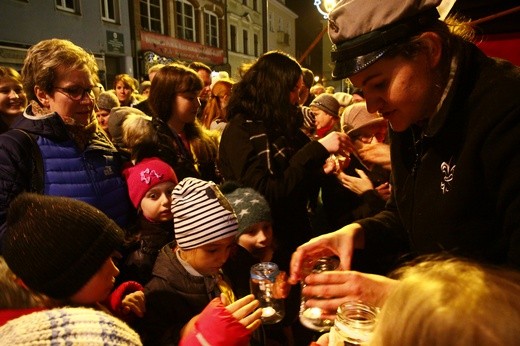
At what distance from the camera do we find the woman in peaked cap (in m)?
1.18

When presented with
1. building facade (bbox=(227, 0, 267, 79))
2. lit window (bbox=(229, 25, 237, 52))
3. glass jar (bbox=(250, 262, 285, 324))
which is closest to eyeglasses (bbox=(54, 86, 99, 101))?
glass jar (bbox=(250, 262, 285, 324))

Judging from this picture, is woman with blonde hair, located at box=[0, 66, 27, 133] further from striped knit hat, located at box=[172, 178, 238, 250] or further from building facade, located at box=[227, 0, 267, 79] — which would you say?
building facade, located at box=[227, 0, 267, 79]

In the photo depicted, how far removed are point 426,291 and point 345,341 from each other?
415 mm

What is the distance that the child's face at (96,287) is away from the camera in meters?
1.50

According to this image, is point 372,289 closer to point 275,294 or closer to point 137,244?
point 275,294

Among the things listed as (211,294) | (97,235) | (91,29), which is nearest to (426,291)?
(97,235)

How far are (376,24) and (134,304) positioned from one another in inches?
63.4

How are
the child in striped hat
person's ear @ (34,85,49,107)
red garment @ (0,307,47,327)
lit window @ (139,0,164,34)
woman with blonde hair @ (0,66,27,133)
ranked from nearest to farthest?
red garment @ (0,307,47,327)
the child in striped hat
person's ear @ (34,85,49,107)
woman with blonde hair @ (0,66,27,133)
lit window @ (139,0,164,34)

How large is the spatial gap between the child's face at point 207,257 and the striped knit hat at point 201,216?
3 cm

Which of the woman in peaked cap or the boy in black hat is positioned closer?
the woman in peaked cap

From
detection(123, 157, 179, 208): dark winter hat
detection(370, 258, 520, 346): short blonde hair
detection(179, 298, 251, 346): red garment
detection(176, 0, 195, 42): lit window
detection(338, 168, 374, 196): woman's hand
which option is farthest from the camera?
detection(176, 0, 195, 42): lit window

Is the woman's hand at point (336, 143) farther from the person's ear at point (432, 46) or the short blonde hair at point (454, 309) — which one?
the short blonde hair at point (454, 309)

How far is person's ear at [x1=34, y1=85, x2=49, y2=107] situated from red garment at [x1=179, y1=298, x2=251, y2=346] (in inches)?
69.9

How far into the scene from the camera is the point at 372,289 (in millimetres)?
1162
